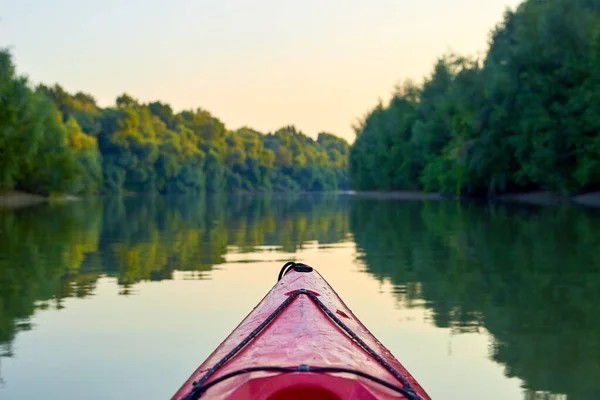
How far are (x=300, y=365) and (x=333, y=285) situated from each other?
6.37 metres

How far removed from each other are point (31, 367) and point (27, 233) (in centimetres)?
1323

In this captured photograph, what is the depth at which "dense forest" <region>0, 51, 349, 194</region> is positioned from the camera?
146ft

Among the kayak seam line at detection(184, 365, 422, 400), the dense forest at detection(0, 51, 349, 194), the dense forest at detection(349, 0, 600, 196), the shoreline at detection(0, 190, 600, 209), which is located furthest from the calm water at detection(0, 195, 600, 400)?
the dense forest at detection(0, 51, 349, 194)

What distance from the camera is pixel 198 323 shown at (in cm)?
716

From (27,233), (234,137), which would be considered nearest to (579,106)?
(27,233)

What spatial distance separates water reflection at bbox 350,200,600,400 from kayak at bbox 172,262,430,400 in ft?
6.26

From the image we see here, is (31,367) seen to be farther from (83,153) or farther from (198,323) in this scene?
(83,153)

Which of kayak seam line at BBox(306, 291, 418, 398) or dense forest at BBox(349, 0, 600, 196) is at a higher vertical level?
dense forest at BBox(349, 0, 600, 196)

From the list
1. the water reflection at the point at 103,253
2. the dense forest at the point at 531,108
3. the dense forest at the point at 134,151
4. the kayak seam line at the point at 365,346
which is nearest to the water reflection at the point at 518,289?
the kayak seam line at the point at 365,346

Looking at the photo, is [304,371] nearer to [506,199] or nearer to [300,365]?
[300,365]

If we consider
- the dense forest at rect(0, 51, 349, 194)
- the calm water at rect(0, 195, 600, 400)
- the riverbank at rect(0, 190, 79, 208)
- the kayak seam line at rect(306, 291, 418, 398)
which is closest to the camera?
the kayak seam line at rect(306, 291, 418, 398)

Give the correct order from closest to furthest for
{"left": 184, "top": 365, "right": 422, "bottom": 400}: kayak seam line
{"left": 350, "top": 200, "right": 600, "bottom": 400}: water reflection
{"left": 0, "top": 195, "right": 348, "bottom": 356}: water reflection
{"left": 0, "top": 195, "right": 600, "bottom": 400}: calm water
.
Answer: {"left": 184, "top": 365, "right": 422, "bottom": 400}: kayak seam line < {"left": 0, "top": 195, "right": 600, "bottom": 400}: calm water < {"left": 350, "top": 200, "right": 600, "bottom": 400}: water reflection < {"left": 0, "top": 195, "right": 348, "bottom": 356}: water reflection

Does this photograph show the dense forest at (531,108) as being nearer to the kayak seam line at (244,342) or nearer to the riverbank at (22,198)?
the riverbank at (22,198)

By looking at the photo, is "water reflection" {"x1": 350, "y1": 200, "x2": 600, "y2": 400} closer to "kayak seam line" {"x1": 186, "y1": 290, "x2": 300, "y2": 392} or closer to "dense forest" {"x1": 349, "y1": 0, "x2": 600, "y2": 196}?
"kayak seam line" {"x1": 186, "y1": 290, "x2": 300, "y2": 392}
